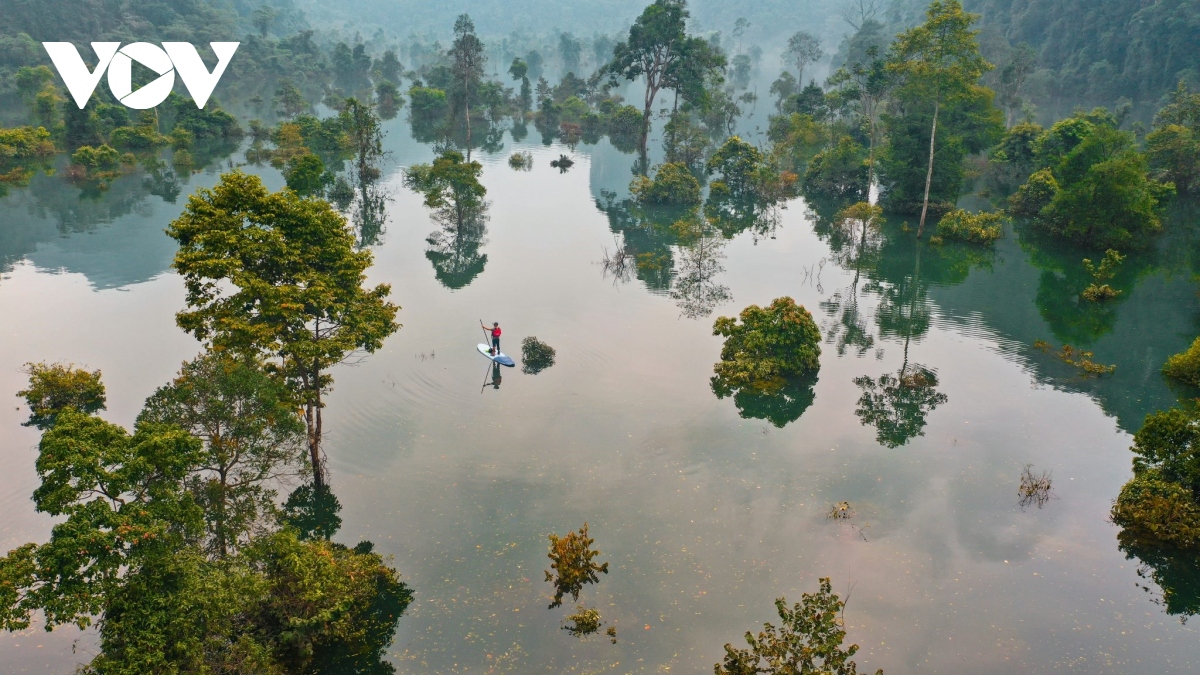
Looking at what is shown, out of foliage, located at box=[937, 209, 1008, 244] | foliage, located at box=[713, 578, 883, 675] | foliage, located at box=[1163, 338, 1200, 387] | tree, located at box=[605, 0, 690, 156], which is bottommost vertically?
foliage, located at box=[713, 578, 883, 675]

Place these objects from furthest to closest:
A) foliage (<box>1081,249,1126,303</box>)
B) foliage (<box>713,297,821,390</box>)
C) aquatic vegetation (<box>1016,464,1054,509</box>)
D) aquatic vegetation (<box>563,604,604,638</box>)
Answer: foliage (<box>1081,249,1126,303</box>) < foliage (<box>713,297,821,390</box>) < aquatic vegetation (<box>1016,464,1054,509</box>) < aquatic vegetation (<box>563,604,604,638</box>)

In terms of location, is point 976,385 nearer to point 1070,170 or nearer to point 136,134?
point 1070,170

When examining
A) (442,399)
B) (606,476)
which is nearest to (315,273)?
(442,399)

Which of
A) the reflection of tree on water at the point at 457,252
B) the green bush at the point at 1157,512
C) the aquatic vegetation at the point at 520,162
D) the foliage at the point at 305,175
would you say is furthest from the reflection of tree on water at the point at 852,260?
the foliage at the point at 305,175

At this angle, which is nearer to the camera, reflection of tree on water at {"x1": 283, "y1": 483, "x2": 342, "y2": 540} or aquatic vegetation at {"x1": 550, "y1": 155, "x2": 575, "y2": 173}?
reflection of tree on water at {"x1": 283, "y1": 483, "x2": 342, "y2": 540}

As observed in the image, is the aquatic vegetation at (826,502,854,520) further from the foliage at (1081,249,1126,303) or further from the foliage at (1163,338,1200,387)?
the foliage at (1081,249,1126,303)

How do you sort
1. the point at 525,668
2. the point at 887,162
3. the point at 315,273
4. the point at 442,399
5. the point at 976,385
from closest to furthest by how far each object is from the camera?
1. the point at 525,668
2. the point at 315,273
3. the point at 442,399
4. the point at 976,385
5. the point at 887,162

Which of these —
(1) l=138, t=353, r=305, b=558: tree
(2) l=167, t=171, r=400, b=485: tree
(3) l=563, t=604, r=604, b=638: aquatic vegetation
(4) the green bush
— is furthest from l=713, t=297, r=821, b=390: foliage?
(1) l=138, t=353, r=305, b=558: tree

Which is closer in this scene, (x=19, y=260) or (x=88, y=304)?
(x=88, y=304)
